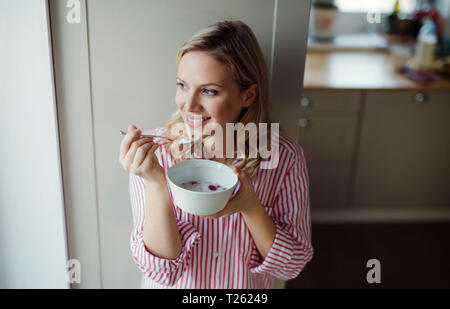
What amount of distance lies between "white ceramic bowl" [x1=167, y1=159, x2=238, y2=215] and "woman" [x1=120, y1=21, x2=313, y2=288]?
0.11 ft

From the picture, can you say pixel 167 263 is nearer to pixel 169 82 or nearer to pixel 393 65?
pixel 169 82

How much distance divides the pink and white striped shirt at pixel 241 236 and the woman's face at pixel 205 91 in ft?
0.50

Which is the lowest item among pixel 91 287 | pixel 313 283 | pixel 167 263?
pixel 313 283

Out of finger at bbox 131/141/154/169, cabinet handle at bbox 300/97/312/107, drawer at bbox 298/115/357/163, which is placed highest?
finger at bbox 131/141/154/169

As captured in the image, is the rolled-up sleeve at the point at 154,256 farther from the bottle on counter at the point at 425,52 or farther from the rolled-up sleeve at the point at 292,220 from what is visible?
the bottle on counter at the point at 425,52

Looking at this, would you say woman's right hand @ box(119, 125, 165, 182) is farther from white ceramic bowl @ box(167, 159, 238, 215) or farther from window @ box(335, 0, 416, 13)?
window @ box(335, 0, 416, 13)

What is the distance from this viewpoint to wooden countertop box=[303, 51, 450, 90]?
224cm

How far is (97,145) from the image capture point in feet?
3.90

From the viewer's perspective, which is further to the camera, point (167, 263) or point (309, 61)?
point (309, 61)

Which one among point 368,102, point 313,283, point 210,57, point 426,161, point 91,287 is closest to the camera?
point 210,57

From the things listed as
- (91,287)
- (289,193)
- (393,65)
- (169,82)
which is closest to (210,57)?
(169,82)

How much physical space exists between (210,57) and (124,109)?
0.32 metres

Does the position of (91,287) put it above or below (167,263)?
below

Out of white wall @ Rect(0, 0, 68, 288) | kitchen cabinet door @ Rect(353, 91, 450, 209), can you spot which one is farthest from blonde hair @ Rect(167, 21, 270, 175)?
kitchen cabinet door @ Rect(353, 91, 450, 209)
